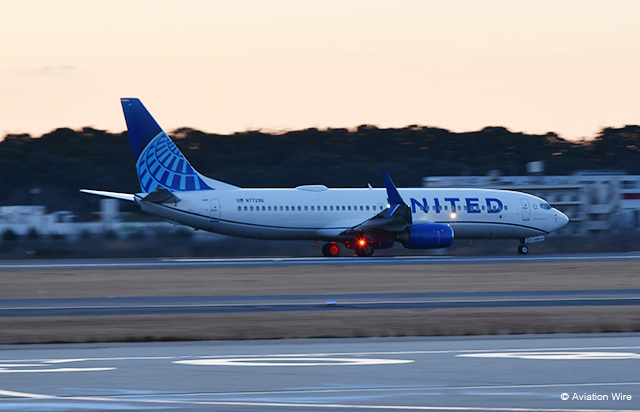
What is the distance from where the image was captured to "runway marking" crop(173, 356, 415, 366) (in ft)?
41.4

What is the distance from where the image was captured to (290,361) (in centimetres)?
1290

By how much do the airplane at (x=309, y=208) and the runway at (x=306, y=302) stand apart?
60.9 ft

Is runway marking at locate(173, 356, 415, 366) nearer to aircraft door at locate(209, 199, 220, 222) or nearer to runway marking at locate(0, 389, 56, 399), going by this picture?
runway marking at locate(0, 389, 56, 399)

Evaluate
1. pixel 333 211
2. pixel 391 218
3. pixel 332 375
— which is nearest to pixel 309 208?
pixel 333 211

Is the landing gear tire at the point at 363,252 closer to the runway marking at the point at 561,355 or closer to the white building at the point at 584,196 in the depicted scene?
the runway marking at the point at 561,355

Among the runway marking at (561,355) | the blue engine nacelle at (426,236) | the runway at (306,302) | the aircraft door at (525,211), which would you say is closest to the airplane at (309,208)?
the blue engine nacelle at (426,236)

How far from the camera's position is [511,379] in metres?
11.1

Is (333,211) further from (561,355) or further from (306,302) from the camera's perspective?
(561,355)

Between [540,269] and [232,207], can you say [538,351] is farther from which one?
[232,207]

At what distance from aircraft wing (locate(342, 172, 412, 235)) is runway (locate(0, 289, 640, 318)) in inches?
732

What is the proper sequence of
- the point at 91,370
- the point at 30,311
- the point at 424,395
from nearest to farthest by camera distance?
the point at 424,395 → the point at 91,370 → the point at 30,311

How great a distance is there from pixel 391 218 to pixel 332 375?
33.8m

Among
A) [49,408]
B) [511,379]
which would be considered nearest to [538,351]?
[511,379]

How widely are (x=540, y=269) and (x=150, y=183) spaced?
1869 centimetres
